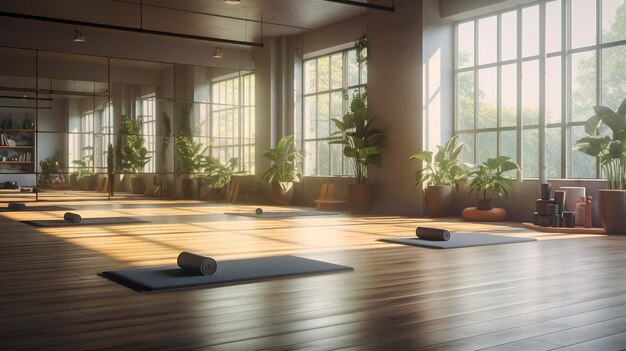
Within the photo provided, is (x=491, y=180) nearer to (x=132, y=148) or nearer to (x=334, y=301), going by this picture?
(x=334, y=301)

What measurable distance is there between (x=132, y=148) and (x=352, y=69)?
6474 mm

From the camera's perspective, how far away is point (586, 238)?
7465 millimetres

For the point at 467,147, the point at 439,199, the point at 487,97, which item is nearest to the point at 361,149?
the point at 439,199

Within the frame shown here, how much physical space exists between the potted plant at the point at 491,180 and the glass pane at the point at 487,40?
2108 mm

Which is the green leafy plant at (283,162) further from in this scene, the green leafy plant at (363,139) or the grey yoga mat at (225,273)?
the grey yoga mat at (225,273)

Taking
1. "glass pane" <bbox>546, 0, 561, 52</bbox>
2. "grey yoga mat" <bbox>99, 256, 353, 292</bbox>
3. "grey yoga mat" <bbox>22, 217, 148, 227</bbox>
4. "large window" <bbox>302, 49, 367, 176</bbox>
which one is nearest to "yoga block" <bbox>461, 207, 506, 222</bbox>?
"glass pane" <bbox>546, 0, 561, 52</bbox>

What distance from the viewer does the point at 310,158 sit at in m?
15.2

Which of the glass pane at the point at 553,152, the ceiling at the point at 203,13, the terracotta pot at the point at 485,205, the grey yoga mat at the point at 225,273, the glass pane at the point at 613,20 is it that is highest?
the ceiling at the point at 203,13

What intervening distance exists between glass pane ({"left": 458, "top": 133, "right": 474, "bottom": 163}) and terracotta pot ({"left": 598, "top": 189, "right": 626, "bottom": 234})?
3.59m

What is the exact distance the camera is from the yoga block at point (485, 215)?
395 inches

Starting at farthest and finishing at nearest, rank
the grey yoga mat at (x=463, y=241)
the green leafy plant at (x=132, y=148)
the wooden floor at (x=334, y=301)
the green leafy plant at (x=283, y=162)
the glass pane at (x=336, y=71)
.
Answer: the green leafy plant at (x=132, y=148)
the green leafy plant at (x=283, y=162)
the glass pane at (x=336, y=71)
the grey yoga mat at (x=463, y=241)
the wooden floor at (x=334, y=301)

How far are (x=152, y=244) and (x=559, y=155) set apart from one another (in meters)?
6.71

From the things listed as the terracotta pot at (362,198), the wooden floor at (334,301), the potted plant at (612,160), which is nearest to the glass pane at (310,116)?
the terracotta pot at (362,198)

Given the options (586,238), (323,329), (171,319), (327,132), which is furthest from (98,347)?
(327,132)
